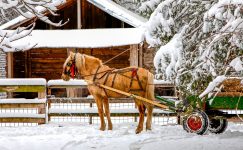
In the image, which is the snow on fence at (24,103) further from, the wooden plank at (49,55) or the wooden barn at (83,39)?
the wooden plank at (49,55)

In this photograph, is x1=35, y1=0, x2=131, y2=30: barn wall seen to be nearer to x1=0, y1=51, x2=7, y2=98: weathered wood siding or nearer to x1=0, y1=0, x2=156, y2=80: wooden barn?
x1=0, y1=0, x2=156, y2=80: wooden barn

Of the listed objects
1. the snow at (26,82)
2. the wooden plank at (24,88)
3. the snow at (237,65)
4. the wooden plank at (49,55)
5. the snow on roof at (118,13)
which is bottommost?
the wooden plank at (24,88)

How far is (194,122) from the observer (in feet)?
29.1

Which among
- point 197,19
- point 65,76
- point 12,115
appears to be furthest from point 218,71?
point 12,115

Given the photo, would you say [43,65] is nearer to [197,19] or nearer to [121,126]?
[121,126]

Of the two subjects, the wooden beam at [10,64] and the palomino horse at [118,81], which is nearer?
the palomino horse at [118,81]

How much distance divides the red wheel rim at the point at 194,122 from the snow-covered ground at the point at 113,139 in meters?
0.19

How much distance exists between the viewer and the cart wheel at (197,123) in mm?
8625

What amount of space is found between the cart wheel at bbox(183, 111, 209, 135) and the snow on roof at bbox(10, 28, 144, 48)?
10674 mm

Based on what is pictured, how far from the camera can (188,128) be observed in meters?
9.02

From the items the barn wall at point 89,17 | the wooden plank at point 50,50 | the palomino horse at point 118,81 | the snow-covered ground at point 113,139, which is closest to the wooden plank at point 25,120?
the snow-covered ground at point 113,139

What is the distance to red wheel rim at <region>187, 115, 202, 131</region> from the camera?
8.77 m

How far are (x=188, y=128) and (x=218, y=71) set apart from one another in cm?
260

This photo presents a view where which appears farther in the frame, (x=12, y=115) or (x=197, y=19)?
(x=12, y=115)
